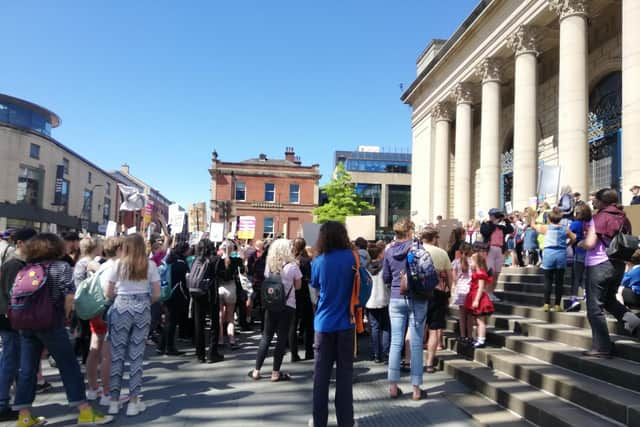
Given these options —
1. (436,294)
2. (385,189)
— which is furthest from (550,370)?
(385,189)

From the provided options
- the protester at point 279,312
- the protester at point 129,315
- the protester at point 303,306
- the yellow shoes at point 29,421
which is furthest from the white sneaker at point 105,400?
the protester at point 303,306

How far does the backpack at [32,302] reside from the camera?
4203 millimetres

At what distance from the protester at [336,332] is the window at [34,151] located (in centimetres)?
4987

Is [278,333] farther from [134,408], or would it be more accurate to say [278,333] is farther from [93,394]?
[93,394]

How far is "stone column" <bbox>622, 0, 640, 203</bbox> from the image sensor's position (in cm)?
1159

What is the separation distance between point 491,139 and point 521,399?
15822 mm

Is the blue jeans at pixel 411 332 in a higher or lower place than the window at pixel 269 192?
lower

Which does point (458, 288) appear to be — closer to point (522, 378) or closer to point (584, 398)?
point (522, 378)

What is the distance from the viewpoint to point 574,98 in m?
14.0

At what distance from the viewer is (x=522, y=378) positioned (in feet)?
17.4

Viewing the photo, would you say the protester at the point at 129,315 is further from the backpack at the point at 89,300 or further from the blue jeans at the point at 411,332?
the blue jeans at the point at 411,332

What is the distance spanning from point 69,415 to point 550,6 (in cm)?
1736

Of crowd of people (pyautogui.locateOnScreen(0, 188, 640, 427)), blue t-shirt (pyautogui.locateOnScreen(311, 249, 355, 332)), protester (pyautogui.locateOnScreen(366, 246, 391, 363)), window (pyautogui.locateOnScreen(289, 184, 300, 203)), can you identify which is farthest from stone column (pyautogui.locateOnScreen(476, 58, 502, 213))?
window (pyautogui.locateOnScreen(289, 184, 300, 203))

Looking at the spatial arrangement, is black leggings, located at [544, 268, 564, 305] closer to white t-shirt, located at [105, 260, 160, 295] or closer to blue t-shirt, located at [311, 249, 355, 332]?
blue t-shirt, located at [311, 249, 355, 332]
